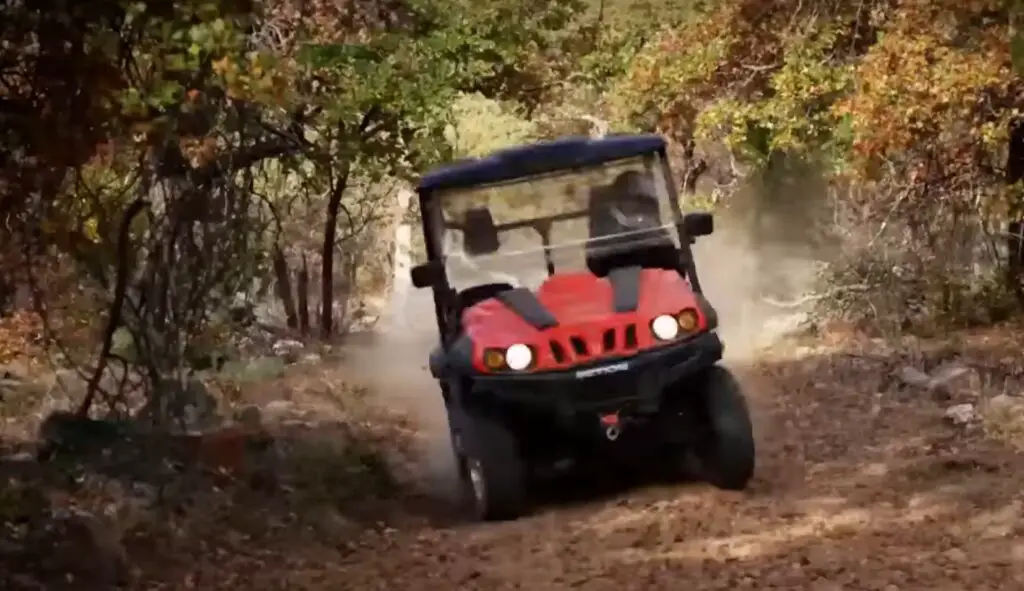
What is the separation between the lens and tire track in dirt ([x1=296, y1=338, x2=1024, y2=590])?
5391 millimetres

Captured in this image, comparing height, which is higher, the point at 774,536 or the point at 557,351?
the point at 557,351

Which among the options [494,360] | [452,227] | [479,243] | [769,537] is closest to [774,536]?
[769,537]

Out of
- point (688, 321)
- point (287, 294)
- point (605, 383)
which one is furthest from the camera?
point (287, 294)

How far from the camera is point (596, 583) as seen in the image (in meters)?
5.49

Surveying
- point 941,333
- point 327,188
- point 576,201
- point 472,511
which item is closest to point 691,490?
point 472,511

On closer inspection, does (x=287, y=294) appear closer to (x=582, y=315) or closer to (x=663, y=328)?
(x=582, y=315)

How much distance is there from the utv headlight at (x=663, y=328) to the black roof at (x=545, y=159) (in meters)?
1.08

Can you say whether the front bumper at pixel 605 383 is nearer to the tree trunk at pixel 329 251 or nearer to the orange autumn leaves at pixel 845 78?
the orange autumn leaves at pixel 845 78

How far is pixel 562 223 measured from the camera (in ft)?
24.8

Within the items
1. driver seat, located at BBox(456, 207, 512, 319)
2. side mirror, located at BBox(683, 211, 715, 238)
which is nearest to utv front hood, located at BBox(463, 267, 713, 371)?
driver seat, located at BBox(456, 207, 512, 319)

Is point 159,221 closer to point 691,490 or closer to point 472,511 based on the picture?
point 472,511

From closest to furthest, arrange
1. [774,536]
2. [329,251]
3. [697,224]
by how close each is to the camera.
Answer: [774,536] → [697,224] → [329,251]

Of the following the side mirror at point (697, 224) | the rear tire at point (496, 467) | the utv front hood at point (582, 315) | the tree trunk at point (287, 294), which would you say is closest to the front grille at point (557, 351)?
the utv front hood at point (582, 315)

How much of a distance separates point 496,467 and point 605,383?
67 cm
